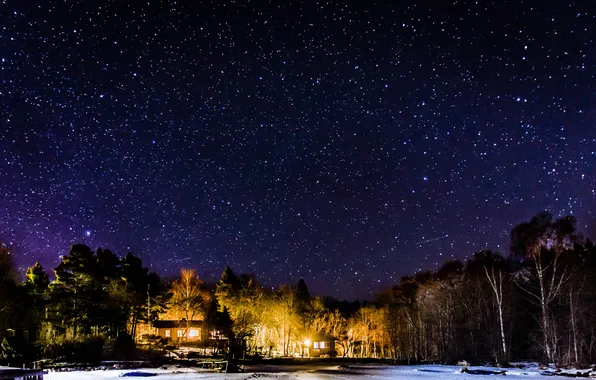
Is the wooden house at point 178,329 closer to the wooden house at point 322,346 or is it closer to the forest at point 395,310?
the forest at point 395,310

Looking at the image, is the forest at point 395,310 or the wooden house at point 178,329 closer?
the forest at point 395,310

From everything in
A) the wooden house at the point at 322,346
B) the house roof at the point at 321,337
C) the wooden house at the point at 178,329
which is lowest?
the wooden house at the point at 322,346

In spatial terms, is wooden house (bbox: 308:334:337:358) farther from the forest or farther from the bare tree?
the bare tree

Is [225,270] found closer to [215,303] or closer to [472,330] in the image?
[215,303]

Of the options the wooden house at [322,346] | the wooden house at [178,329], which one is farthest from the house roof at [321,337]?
the wooden house at [178,329]

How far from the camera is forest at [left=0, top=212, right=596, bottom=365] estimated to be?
1821 inches

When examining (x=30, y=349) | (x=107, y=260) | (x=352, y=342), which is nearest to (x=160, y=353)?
(x=107, y=260)

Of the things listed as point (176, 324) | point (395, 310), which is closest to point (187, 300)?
point (176, 324)

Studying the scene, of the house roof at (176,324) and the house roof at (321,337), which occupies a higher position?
the house roof at (176,324)

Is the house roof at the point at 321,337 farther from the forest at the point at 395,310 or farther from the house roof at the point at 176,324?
the house roof at the point at 176,324

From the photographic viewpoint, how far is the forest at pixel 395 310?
46250 mm

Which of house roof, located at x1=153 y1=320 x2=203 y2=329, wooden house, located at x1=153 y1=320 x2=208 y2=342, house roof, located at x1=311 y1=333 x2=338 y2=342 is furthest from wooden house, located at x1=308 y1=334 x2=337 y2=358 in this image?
house roof, located at x1=153 y1=320 x2=203 y2=329

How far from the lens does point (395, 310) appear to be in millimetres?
77250

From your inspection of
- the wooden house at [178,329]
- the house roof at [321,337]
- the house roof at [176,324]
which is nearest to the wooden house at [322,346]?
the house roof at [321,337]
